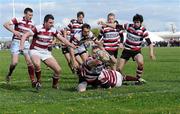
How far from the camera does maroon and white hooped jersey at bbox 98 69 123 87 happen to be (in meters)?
14.3

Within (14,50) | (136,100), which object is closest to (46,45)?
(14,50)

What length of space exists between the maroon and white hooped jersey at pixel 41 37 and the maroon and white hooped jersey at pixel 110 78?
5.84 feet

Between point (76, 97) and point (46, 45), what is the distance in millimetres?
2660

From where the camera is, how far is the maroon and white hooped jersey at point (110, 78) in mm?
14348

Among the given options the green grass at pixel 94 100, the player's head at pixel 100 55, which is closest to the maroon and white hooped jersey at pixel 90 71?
the player's head at pixel 100 55

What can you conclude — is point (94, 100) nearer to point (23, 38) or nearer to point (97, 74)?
point (97, 74)

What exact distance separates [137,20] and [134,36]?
0.58 metres

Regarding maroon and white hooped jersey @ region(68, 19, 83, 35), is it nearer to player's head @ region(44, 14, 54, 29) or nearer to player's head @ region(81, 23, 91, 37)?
player's head @ region(81, 23, 91, 37)

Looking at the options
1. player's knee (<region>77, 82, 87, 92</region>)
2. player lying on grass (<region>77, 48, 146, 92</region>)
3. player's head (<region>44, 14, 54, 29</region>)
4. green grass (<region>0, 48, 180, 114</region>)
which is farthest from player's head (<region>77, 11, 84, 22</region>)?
player's knee (<region>77, 82, 87, 92</region>)

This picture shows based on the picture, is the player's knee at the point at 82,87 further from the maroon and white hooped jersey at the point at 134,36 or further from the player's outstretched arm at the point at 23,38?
the maroon and white hooped jersey at the point at 134,36

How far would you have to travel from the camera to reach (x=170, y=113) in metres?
9.25

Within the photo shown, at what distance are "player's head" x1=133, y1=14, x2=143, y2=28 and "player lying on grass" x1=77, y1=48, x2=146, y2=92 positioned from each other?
218 cm

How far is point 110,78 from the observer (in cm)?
1450

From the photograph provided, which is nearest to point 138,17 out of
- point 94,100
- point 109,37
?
point 109,37
